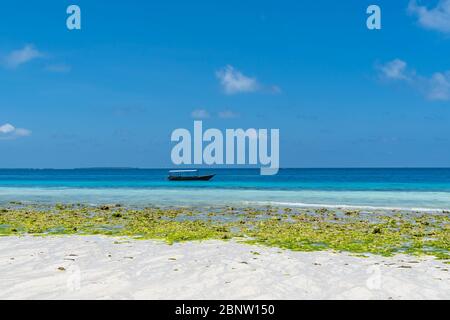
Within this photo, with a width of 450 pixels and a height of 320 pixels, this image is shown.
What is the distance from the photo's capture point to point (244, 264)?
38.9 feet

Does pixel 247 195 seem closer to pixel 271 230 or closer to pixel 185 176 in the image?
pixel 271 230

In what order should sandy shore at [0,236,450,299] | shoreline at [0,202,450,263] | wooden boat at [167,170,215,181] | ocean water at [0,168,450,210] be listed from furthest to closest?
wooden boat at [167,170,215,181] → ocean water at [0,168,450,210] → shoreline at [0,202,450,263] → sandy shore at [0,236,450,299]

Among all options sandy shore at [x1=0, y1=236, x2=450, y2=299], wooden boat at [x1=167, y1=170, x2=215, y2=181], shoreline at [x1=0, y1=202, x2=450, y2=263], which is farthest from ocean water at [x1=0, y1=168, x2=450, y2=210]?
sandy shore at [x1=0, y1=236, x2=450, y2=299]

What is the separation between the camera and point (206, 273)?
10.8 meters

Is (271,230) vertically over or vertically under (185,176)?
under

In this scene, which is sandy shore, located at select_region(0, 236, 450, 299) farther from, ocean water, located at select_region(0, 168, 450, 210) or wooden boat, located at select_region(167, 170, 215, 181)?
wooden boat, located at select_region(167, 170, 215, 181)

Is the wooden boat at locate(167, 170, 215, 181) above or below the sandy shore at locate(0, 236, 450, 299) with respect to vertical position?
above

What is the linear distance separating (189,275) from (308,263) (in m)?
3.42

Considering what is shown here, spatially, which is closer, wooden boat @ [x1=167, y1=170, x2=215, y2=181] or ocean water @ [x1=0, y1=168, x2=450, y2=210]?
ocean water @ [x1=0, y1=168, x2=450, y2=210]

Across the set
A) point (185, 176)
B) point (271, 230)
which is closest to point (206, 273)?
point (271, 230)

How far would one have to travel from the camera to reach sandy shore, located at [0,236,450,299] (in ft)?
29.8

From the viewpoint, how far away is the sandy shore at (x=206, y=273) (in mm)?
9086
